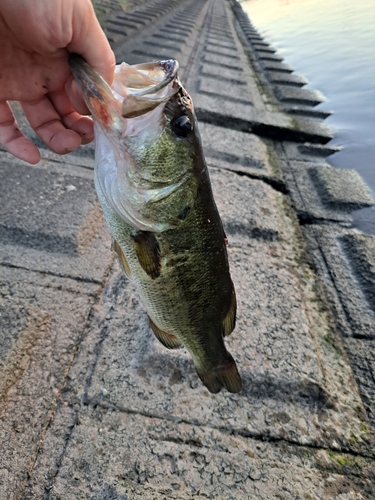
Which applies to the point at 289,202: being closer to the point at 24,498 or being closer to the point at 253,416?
the point at 253,416

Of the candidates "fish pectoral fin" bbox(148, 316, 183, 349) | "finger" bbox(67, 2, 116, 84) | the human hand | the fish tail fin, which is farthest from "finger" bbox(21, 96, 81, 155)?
the fish tail fin

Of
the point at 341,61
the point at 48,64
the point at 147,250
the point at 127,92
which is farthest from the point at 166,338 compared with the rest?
the point at 341,61

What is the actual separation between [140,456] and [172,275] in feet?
2.50

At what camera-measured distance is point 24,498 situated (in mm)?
1436

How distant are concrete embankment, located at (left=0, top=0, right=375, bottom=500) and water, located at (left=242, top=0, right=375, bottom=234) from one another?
3.73 feet

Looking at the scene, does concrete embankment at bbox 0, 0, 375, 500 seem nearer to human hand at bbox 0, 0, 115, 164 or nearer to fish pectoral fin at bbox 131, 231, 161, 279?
fish pectoral fin at bbox 131, 231, 161, 279

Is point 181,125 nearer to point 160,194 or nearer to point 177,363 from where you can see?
point 160,194

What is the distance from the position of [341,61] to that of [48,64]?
32.6 feet

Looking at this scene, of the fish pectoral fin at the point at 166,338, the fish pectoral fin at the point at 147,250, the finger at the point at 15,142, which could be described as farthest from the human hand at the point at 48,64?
the fish pectoral fin at the point at 166,338

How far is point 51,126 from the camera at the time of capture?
1946mm

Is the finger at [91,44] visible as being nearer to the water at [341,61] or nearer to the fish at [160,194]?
the fish at [160,194]

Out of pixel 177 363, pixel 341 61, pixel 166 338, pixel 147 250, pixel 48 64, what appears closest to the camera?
pixel 147 250

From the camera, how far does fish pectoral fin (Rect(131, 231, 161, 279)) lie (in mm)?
1543

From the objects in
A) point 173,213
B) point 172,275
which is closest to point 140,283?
point 172,275
